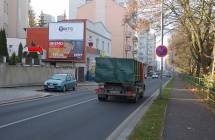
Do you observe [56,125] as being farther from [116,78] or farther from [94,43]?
[94,43]

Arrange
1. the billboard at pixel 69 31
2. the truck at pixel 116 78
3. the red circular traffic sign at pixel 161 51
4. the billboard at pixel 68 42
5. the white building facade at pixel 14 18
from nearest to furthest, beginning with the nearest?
the truck at pixel 116 78 < the red circular traffic sign at pixel 161 51 < the billboard at pixel 68 42 < the billboard at pixel 69 31 < the white building facade at pixel 14 18

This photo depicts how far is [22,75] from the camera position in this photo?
127 feet

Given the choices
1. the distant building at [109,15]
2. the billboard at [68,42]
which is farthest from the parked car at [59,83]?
the distant building at [109,15]

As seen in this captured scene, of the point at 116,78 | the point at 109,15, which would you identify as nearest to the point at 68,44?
the point at 116,78

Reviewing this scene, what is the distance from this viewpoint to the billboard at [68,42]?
197 ft

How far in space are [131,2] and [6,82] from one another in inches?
462

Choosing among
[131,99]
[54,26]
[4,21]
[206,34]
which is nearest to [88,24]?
[54,26]

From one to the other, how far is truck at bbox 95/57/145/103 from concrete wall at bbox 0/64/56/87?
11.2 meters

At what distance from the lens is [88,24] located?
6456 cm

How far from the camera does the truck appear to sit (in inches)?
1007

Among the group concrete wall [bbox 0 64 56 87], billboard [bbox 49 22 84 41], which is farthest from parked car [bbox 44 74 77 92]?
billboard [bbox 49 22 84 41]

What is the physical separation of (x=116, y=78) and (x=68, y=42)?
3534 cm

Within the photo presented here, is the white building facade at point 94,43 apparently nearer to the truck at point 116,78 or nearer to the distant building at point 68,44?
the distant building at point 68,44

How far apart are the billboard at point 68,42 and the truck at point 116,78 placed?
3367 centimetres
